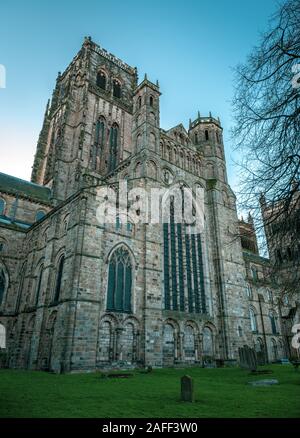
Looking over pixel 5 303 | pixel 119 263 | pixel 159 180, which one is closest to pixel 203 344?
pixel 119 263

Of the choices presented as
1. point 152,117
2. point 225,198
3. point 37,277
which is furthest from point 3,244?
point 225,198

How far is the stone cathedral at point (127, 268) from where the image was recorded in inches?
667

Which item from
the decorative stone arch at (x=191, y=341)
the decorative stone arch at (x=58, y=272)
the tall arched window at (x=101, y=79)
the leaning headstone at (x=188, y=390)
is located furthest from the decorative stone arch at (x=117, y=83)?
the leaning headstone at (x=188, y=390)

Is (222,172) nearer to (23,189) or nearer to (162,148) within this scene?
(162,148)

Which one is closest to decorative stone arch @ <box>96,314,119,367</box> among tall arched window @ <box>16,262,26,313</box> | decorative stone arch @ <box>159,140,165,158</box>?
tall arched window @ <box>16,262,26,313</box>

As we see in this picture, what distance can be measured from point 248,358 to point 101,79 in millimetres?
41802

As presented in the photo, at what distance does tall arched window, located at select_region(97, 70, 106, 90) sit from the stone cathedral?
6513 mm

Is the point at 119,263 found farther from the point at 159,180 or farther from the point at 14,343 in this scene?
the point at 14,343

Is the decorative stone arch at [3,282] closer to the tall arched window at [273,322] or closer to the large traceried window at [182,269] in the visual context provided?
the large traceried window at [182,269]

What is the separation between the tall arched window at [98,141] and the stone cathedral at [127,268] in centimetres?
15

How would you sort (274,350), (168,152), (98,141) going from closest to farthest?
(168,152)
(274,350)
(98,141)

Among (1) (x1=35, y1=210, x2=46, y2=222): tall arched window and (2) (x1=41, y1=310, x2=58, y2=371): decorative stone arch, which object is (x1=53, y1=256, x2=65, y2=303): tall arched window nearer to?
(2) (x1=41, y1=310, x2=58, y2=371): decorative stone arch

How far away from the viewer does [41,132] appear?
43.5 m

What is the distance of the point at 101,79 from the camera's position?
4425 centimetres
